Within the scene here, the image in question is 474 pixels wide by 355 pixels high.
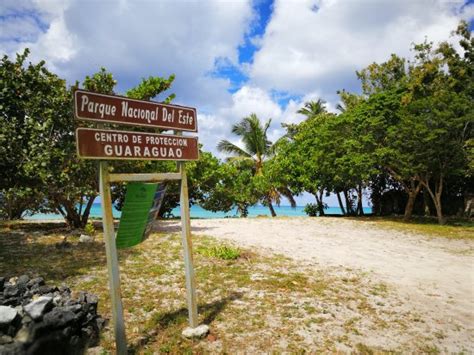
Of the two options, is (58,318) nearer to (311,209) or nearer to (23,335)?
(23,335)

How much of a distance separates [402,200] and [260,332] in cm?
2594

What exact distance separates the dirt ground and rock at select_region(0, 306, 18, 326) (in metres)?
5.28

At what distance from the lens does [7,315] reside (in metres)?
3.63

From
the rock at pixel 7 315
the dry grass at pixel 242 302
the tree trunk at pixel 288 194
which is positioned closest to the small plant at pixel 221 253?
the dry grass at pixel 242 302

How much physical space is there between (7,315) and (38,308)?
0.99 feet

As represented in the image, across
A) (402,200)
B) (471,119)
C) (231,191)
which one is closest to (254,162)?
(231,191)

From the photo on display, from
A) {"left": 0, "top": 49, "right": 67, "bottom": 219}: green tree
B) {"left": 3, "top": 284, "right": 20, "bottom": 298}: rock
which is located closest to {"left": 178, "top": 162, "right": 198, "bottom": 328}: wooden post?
{"left": 3, "top": 284, "right": 20, "bottom": 298}: rock

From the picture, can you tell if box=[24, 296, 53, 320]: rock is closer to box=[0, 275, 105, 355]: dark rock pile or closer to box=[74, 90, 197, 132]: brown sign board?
box=[0, 275, 105, 355]: dark rock pile

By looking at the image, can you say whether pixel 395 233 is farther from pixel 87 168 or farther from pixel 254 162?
pixel 254 162

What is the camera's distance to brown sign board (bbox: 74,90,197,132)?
137 inches

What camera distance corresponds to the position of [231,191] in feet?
79.6

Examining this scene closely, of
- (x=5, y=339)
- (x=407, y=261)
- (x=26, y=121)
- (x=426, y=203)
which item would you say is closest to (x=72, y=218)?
(x=26, y=121)

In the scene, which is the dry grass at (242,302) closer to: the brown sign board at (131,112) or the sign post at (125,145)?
the sign post at (125,145)

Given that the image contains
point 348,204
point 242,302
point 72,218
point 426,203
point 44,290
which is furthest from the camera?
point 348,204
